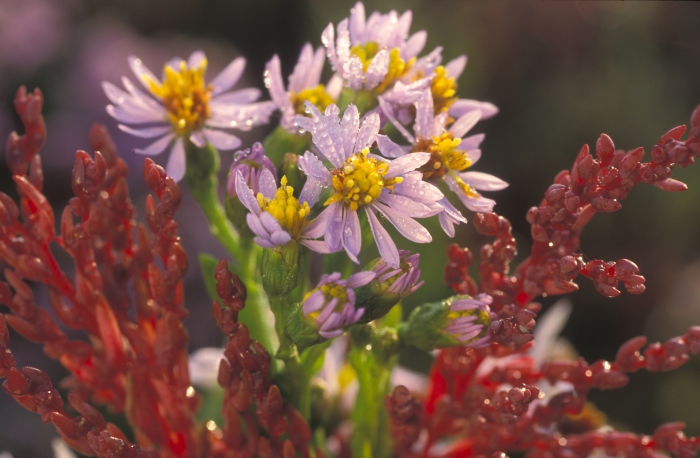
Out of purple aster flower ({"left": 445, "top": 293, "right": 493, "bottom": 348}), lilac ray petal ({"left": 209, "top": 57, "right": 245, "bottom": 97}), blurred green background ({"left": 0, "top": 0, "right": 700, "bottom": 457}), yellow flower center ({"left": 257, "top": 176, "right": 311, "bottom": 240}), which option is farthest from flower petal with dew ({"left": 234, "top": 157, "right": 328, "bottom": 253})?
blurred green background ({"left": 0, "top": 0, "right": 700, "bottom": 457})

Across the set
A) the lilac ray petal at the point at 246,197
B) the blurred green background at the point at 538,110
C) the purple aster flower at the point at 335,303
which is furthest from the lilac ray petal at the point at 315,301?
the blurred green background at the point at 538,110

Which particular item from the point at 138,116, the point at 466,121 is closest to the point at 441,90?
the point at 466,121

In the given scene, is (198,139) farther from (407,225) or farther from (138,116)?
(407,225)

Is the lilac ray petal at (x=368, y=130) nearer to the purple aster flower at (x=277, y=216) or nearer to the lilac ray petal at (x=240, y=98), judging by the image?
the purple aster flower at (x=277, y=216)

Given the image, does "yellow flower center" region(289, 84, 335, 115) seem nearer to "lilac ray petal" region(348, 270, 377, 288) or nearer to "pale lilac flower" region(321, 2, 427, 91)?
"pale lilac flower" region(321, 2, 427, 91)

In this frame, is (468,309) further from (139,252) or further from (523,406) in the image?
(139,252)

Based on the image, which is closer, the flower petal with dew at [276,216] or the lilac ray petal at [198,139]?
the flower petal with dew at [276,216]

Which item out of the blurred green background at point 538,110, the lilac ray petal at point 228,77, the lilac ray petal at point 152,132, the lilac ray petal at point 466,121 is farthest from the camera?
the blurred green background at point 538,110
